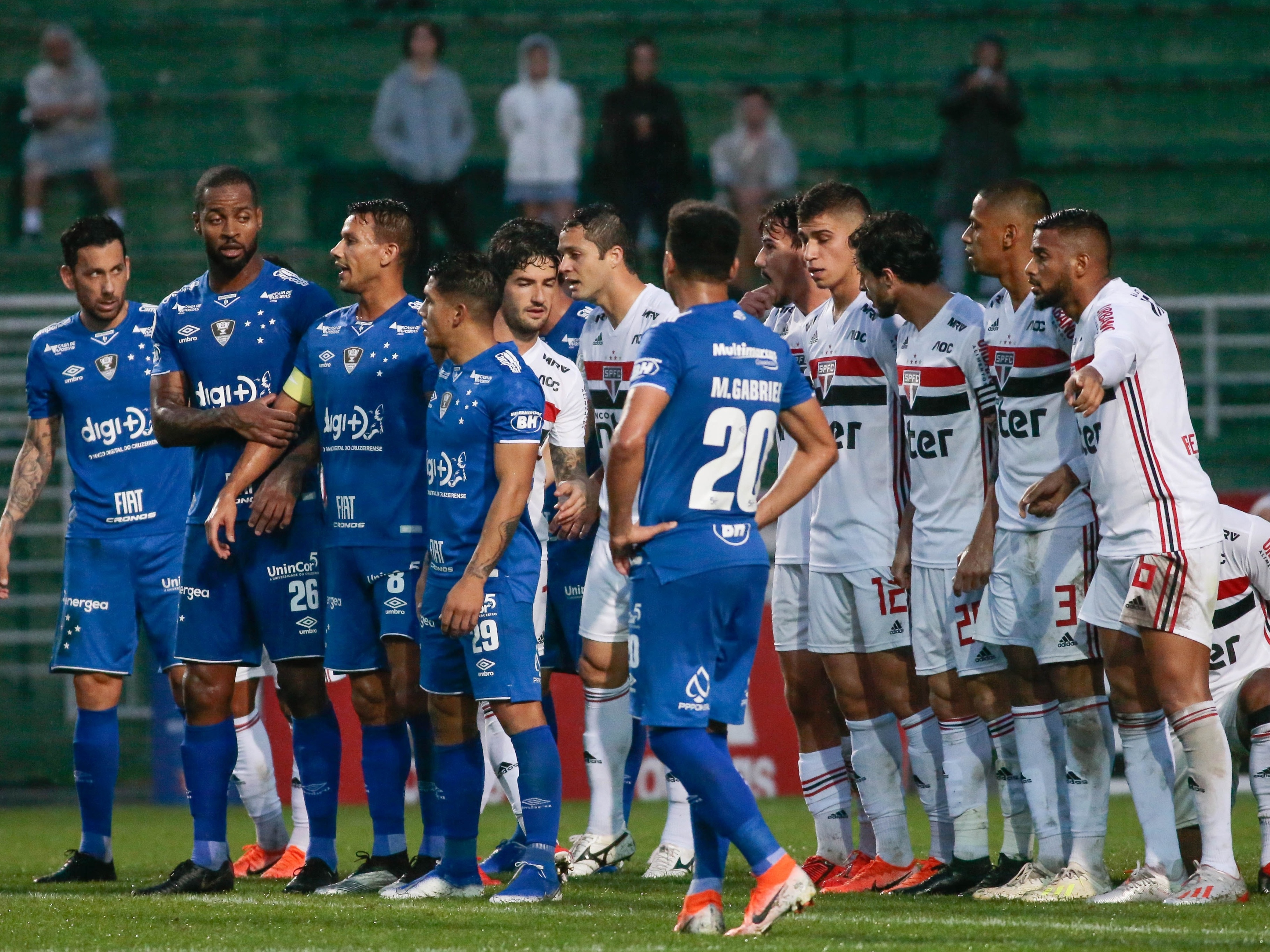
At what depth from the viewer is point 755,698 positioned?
11859 mm

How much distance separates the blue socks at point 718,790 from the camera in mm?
5574

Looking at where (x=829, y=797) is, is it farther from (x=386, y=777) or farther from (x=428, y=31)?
(x=428, y=31)

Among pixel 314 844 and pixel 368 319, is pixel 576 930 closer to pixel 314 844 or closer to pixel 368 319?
pixel 314 844

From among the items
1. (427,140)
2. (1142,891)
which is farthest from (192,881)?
(427,140)

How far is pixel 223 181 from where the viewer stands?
727 centimetres

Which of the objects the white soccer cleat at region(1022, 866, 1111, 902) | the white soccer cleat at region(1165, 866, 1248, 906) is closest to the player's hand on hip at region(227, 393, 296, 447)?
the white soccer cleat at region(1022, 866, 1111, 902)

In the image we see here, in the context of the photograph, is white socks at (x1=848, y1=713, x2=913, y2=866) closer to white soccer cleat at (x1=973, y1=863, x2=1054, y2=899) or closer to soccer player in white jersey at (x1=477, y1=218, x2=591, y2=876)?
white soccer cleat at (x1=973, y1=863, x2=1054, y2=899)

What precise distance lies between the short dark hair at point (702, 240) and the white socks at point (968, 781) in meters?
2.42

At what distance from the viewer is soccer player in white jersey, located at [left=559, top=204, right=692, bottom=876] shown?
776 cm

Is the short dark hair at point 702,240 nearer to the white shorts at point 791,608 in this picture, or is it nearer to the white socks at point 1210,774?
the white shorts at point 791,608

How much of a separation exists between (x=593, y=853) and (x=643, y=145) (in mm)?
8241

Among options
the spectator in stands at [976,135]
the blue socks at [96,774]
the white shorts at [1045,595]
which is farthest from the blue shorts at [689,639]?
the spectator in stands at [976,135]

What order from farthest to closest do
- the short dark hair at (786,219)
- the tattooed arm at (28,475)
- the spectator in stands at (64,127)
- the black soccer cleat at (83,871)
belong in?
the spectator in stands at (64,127) < the tattooed arm at (28,475) < the short dark hair at (786,219) < the black soccer cleat at (83,871)

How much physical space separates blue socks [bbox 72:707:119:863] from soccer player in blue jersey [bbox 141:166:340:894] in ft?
2.87
